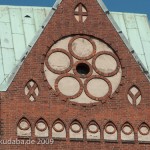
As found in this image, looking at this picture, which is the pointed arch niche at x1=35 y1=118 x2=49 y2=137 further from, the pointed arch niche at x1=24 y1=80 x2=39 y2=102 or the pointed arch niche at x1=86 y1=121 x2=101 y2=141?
the pointed arch niche at x1=86 y1=121 x2=101 y2=141

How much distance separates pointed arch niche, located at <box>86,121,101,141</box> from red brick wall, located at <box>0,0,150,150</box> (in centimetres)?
12

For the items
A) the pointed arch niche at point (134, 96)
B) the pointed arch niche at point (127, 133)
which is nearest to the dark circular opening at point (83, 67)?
the pointed arch niche at point (134, 96)

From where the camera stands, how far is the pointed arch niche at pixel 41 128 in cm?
3058

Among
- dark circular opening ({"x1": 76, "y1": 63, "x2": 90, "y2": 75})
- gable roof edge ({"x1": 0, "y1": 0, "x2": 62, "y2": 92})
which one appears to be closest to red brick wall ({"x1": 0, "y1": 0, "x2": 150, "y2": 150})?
gable roof edge ({"x1": 0, "y1": 0, "x2": 62, "y2": 92})

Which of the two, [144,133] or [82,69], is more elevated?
[82,69]

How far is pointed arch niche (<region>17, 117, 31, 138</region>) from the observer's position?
100ft

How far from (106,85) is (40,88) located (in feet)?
6.66

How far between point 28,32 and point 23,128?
4.27 m

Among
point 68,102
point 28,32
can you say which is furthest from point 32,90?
point 28,32

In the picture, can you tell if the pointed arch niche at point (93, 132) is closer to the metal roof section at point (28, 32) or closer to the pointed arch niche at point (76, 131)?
the pointed arch niche at point (76, 131)

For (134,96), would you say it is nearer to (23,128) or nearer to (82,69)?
(82,69)

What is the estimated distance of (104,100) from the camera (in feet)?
103

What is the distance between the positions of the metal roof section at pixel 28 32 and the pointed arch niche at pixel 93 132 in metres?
2.33

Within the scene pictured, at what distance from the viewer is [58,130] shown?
30.8m
